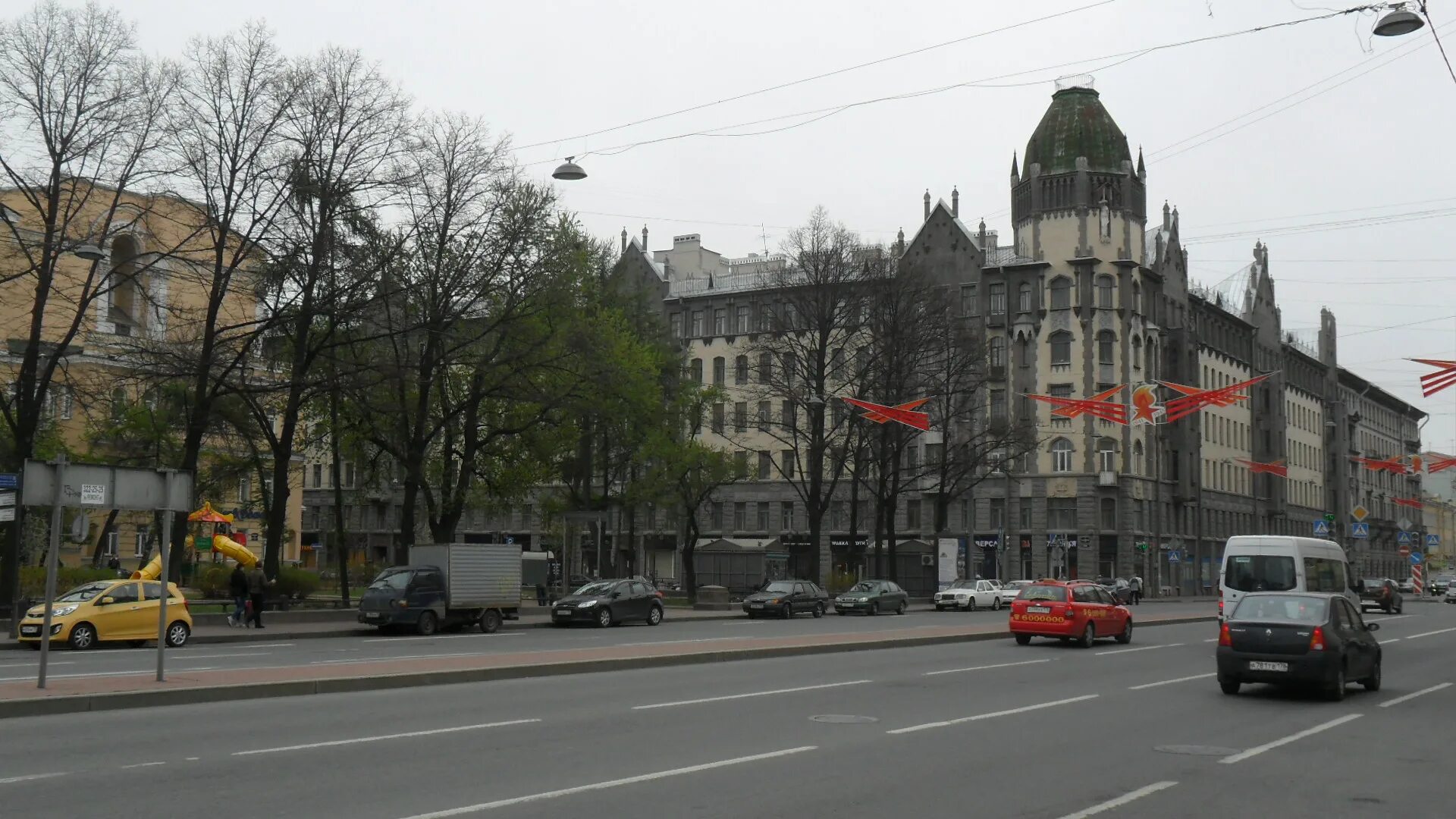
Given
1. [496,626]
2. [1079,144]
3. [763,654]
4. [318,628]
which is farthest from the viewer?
[1079,144]

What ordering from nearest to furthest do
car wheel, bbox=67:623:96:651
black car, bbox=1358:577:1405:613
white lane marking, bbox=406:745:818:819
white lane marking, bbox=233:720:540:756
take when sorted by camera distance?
1. white lane marking, bbox=406:745:818:819
2. white lane marking, bbox=233:720:540:756
3. car wheel, bbox=67:623:96:651
4. black car, bbox=1358:577:1405:613

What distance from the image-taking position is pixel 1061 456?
75438 mm

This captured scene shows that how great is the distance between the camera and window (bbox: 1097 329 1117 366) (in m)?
75.7

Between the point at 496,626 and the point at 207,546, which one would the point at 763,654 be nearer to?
the point at 496,626

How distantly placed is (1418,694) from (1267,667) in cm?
350

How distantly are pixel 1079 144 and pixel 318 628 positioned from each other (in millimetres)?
56260

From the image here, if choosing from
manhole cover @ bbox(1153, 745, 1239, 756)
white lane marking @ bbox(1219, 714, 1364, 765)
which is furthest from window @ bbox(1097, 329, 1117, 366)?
manhole cover @ bbox(1153, 745, 1239, 756)

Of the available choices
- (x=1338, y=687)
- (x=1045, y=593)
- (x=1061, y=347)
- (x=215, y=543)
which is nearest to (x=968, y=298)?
(x=1061, y=347)

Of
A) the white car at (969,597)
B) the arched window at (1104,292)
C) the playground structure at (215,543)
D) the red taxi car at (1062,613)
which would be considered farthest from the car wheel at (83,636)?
the arched window at (1104,292)

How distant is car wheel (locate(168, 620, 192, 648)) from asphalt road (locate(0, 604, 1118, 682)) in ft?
1.19

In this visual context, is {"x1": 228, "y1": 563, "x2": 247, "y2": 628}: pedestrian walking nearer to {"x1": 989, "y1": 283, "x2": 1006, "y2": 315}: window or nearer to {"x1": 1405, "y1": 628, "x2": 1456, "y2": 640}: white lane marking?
{"x1": 1405, "y1": 628, "x2": 1456, "y2": 640}: white lane marking

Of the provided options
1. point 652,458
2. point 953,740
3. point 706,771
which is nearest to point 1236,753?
point 953,740

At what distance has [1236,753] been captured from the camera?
494 inches

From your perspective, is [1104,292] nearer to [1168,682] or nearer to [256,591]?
[256,591]
